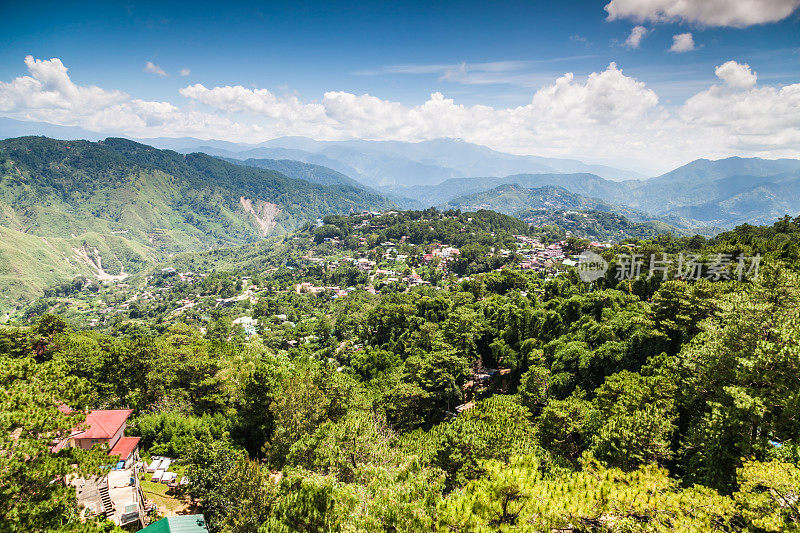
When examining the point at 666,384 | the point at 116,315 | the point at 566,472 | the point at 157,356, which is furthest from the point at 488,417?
the point at 116,315

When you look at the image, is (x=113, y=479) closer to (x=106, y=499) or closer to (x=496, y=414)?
(x=106, y=499)

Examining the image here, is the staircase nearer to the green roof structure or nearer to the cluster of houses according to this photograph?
the cluster of houses

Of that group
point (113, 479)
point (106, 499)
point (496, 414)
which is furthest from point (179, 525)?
point (496, 414)

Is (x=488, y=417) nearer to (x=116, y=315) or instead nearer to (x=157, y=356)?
Result: (x=157, y=356)

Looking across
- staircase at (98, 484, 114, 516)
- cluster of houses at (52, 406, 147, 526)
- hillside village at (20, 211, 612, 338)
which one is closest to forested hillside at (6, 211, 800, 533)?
cluster of houses at (52, 406, 147, 526)

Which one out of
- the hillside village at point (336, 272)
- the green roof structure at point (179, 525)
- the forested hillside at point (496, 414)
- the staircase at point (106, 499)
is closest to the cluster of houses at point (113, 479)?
the staircase at point (106, 499)

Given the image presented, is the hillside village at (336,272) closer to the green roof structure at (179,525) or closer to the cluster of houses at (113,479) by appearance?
the cluster of houses at (113,479)
